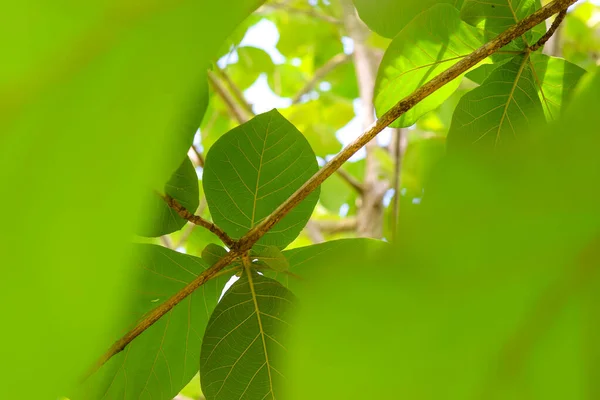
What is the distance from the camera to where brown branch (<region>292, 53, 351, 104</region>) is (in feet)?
6.69

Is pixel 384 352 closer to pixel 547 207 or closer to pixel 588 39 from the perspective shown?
pixel 547 207

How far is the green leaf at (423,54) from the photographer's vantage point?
1.44 feet

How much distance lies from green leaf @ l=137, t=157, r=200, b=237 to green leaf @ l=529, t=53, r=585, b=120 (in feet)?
0.83

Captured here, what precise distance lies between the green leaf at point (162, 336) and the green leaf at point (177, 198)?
2 cm

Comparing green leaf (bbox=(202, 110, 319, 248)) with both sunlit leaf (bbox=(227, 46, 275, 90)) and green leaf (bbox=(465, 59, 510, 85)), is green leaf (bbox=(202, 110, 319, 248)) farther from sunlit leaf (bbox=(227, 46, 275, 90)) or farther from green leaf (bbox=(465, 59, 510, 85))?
sunlit leaf (bbox=(227, 46, 275, 90))

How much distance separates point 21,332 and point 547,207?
0.26 feet

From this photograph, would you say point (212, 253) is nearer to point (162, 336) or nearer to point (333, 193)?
point (162, 336)

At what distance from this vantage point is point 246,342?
0.41 metres

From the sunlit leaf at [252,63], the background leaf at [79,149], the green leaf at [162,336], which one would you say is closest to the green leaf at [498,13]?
the green leaf at [162,336]

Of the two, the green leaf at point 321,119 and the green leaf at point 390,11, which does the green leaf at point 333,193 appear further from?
the green leaf at point 390,11

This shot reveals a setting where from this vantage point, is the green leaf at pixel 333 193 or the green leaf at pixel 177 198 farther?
the green leaf at pixel 333 193

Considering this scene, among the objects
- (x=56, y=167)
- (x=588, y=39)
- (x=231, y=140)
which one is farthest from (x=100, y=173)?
(x=588, y=39)

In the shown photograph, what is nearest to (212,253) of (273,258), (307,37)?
(273,258)

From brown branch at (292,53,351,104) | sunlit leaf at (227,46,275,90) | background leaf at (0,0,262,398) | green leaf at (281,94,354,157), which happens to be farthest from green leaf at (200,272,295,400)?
brown branch at (292,53,351,104)
